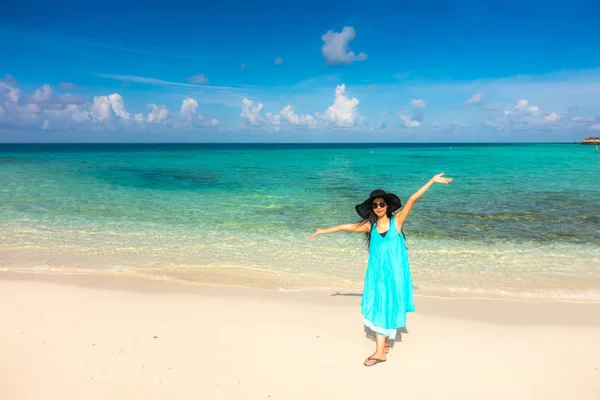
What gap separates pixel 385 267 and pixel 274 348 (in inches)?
70.4

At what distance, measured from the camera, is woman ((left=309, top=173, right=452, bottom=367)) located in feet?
15.1

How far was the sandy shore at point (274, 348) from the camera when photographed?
4.31 metres

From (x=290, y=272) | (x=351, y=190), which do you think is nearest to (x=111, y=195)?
(x=351, y=190)

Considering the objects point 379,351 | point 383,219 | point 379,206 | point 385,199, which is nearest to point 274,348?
point 379,351

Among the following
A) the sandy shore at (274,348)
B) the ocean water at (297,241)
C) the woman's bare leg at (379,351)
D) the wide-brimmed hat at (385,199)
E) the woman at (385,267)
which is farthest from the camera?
the ocean water at (297,241)

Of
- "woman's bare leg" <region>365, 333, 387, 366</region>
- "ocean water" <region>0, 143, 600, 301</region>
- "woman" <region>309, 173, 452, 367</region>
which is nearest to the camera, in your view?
"woman" <region>309, 173, 452, 367</region>

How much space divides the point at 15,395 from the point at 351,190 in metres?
20.5

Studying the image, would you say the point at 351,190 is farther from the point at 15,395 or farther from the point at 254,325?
the point at 15,395

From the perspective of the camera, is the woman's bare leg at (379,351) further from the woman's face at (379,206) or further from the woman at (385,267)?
the woman's face at (379,206)

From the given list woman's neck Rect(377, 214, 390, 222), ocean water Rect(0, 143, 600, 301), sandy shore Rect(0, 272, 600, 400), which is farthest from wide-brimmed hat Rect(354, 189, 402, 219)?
ocean water Rect(0, 143, 600, 301)

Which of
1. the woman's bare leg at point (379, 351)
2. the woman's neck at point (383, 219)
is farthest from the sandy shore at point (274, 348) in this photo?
→ the woman's neck at point (383, 219)

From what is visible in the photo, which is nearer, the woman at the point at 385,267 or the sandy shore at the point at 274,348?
the sandy shore at the point at 274,348

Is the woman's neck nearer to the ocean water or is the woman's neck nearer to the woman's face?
the woman's face

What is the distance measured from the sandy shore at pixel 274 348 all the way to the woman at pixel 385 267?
0.51 m
